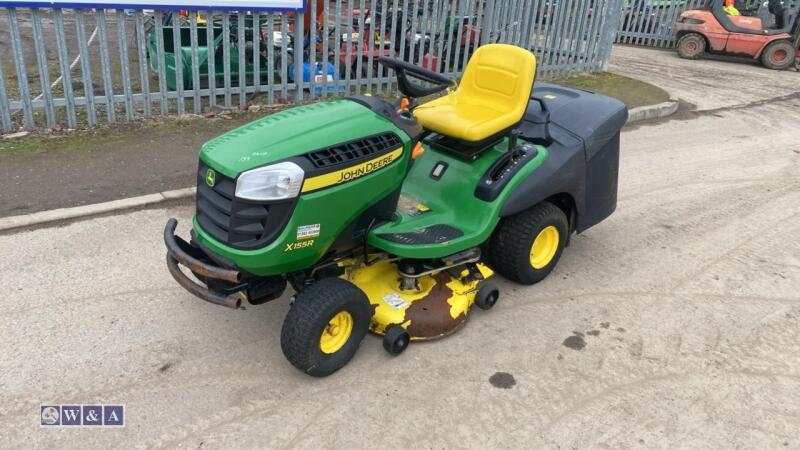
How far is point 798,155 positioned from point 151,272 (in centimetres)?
625

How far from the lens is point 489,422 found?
2.60 m

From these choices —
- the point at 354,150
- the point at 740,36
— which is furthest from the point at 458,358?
the point at 740,36

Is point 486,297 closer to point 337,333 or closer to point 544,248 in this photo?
point 544,248

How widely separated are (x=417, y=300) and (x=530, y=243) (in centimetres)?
76

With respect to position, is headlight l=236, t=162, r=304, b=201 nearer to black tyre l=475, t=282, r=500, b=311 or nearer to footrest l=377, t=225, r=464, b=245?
footrest l=377, t=225, r=464, b=245

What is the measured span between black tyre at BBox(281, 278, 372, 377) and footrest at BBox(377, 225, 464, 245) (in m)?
0.33

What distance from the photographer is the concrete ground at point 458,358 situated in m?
2.55

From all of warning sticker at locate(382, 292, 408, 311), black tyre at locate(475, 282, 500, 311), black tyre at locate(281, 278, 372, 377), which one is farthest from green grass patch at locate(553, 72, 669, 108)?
black tyre at locate(281, 278, 372, 377)

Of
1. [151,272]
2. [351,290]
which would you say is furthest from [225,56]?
[351,290]

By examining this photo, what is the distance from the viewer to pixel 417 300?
306cm

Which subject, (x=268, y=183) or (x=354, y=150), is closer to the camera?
(x=268, y=183)

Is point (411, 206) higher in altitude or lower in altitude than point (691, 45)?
lower

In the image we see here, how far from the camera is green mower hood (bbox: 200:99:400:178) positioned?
2482 mm

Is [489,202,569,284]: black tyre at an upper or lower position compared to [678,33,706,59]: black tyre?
lower
